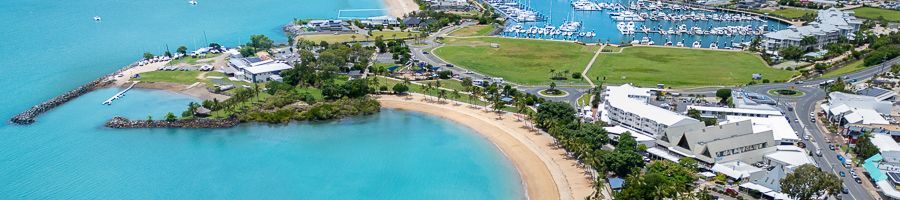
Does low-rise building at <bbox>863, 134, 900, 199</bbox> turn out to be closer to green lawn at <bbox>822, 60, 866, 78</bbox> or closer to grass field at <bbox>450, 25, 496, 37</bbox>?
green lawn at <bbox>822, 60, 866, 78</bbox>

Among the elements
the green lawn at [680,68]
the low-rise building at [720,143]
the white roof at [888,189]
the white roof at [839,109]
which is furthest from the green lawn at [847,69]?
the white roof at [888,189]

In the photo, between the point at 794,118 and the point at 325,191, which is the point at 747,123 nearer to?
the point at 794,118

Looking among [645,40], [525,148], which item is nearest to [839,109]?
[525,148]

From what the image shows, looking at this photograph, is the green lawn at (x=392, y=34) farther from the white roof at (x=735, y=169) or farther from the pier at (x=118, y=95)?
the white roof at (x=735, y=169)

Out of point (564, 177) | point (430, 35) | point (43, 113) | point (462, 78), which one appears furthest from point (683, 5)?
point (43, 113)

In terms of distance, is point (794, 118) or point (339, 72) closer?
point (794, 118)

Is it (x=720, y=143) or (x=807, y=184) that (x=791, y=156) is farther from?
(x=807, y=184)
